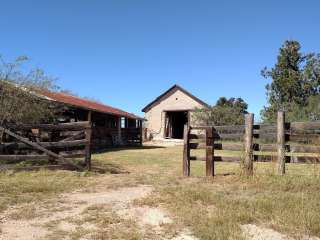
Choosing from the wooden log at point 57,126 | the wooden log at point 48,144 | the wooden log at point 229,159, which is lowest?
the wooden log at point 229,159

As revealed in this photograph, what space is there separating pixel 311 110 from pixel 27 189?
26381 millimetres

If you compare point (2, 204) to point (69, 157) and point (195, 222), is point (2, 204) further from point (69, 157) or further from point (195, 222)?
point (69, 157)

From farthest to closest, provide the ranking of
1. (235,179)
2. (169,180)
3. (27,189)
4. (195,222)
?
1. (169,180)
2. (235,179)
3. (27,189)
4. (195,222)

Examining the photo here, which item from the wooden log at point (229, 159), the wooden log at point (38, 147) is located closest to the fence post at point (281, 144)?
the wooden log at point (229, 159)

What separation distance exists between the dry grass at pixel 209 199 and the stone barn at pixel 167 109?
28.1m

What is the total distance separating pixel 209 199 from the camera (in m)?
7.52

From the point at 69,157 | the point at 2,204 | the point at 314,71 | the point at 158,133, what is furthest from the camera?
the point at 158,133

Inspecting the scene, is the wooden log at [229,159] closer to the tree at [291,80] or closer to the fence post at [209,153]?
the fence post at [209,153]

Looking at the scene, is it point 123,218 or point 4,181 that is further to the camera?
point 4,181

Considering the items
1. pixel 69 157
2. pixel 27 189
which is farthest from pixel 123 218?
pixel 69 157

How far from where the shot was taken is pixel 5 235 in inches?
219

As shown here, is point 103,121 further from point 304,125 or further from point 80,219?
point 80,219

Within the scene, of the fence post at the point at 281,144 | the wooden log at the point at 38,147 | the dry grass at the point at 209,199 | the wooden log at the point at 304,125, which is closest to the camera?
the dry grass at the point at 209,199

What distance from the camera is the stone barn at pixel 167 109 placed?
39.2m
